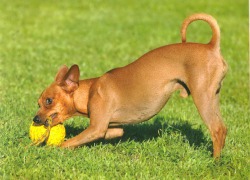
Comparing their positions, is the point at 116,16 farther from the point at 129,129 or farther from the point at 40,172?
the point at 40,172

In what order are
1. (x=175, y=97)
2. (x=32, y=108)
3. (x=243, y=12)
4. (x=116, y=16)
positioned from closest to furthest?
(x=32, y=108), (x=175, y=97), (x=116, y=16), (x=243, y=12)

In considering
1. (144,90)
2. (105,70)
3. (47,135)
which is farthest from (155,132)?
(105,70)

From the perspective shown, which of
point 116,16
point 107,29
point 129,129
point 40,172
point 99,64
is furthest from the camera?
point 116,16

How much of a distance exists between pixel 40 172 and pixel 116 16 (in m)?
11.0

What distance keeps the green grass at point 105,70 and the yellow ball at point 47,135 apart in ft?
0.52

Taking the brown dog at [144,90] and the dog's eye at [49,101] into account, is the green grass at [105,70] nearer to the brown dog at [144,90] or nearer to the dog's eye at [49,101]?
the brown dog at [144,90]

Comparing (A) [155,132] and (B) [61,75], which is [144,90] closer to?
(B) [61,75]

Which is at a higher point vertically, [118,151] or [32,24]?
[32,24]

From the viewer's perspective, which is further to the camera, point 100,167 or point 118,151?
point 118,151

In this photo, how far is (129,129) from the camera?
7.22 m

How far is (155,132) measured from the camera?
7059 mm

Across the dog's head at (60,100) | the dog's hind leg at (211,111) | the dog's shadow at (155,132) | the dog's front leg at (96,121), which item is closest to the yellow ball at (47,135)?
the dog's head at (60,100)

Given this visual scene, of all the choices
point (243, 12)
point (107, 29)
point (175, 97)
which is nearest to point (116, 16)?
point (107, 29)

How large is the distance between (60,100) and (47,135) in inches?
15.8
